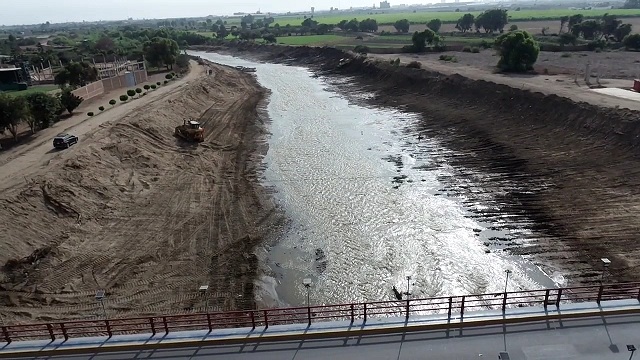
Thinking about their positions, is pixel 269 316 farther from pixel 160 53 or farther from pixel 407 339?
pixel 160 53

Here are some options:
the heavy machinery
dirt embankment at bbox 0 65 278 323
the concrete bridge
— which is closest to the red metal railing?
the concrete bridge

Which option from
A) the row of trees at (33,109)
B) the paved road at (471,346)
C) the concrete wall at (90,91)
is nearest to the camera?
the paved road at (471,346)

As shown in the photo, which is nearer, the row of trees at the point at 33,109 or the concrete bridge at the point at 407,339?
the concrete bridge at the point at 407,339

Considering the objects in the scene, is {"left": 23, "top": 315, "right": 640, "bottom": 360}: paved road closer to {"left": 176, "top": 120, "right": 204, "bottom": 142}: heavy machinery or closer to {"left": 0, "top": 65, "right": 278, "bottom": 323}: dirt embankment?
{"left": 0, "top": 65, "right": 278, "bottom": 323}: dirt embankment

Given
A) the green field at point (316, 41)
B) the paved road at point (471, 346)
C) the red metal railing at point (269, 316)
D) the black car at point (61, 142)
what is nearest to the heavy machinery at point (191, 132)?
the black car at point (61, 142)

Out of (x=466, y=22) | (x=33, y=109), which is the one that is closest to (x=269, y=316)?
(x=33, y=109)

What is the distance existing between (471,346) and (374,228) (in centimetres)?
1379

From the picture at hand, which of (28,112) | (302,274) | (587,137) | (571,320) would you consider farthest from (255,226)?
(587,137)

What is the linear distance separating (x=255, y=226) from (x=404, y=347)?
1566 cm

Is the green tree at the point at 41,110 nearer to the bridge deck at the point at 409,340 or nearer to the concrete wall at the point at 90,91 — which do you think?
the concrete wall at the point at 90,91

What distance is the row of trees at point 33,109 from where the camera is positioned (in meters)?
35.1

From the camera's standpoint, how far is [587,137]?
36781 mm

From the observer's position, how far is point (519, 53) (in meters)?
61.6

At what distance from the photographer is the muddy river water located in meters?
21.9
